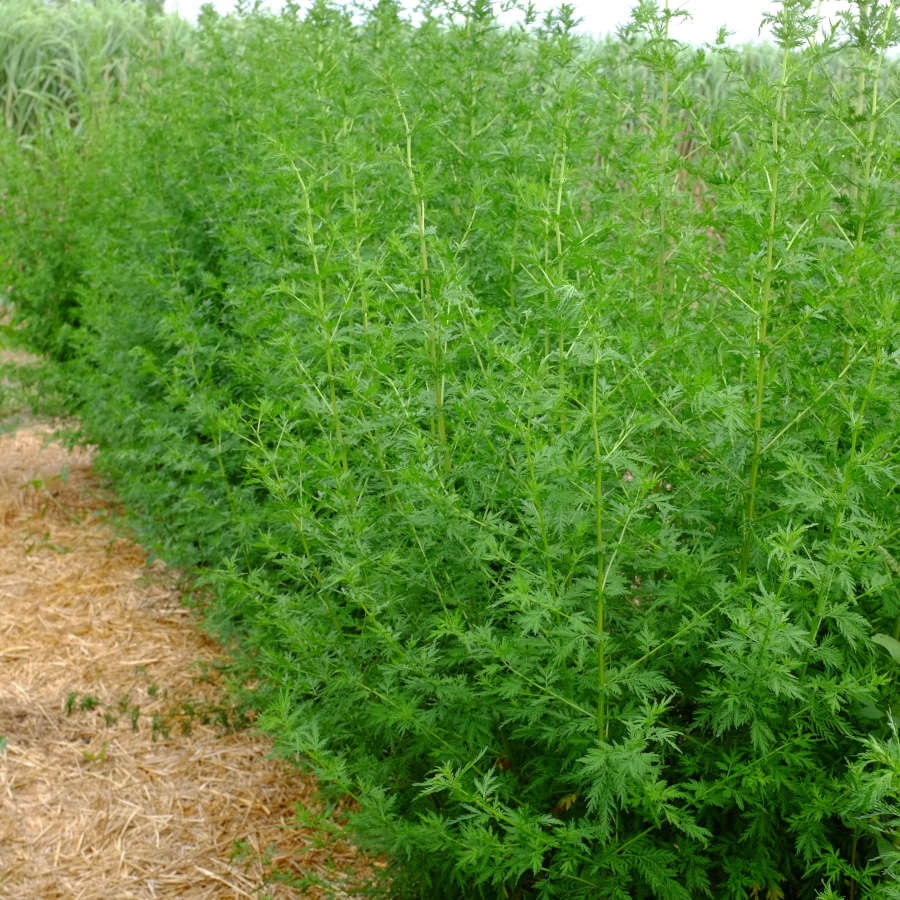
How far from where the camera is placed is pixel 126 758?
168 inches

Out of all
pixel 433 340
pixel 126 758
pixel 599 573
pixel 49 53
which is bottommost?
pixel 126 758

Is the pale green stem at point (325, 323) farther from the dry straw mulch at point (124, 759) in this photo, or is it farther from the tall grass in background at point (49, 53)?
the tall grass in background at point (49, 53)

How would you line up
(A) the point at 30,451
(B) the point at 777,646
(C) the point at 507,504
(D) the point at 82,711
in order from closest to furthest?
1. (B) the point at 777,646
2. (C) the point at 507,504
3. (D) the point at 82,711
4. (A) the point at 30,451

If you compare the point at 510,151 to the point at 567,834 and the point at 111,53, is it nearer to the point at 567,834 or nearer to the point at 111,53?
the point at 567,834

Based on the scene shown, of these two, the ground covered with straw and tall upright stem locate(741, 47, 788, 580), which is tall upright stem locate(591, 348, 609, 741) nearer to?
tall upright stem locate(741, 47, 788, 580)

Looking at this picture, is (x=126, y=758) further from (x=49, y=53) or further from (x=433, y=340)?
(x=49, y=53)

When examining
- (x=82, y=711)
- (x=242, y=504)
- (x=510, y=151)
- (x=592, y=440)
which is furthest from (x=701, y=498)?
(x=82, y=711)

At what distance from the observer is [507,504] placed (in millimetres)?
2709

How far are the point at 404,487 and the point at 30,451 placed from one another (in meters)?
5.74

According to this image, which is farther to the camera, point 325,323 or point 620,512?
point 325,323

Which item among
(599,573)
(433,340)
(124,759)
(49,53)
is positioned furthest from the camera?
(49,53)

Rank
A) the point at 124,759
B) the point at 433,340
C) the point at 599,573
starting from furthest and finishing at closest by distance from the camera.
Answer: the point at 124,759, the point at 433,340, the point at 599,573

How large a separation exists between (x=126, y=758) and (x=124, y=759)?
0.5 inches

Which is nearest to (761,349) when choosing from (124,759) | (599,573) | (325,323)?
(599,573)
